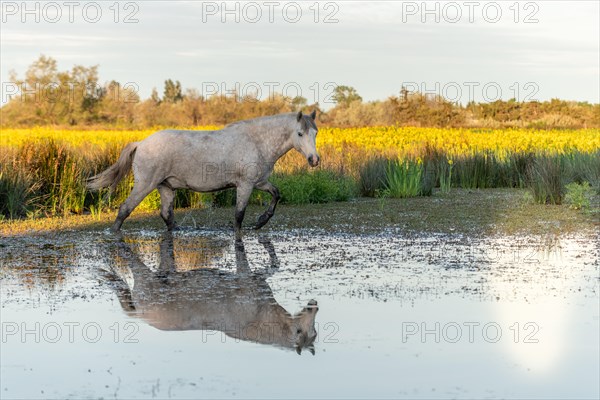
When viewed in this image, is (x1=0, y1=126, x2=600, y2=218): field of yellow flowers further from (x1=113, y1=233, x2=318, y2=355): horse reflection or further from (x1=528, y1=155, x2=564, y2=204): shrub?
(x1=113, y1=233, x2=318, y2=355): horse reflection

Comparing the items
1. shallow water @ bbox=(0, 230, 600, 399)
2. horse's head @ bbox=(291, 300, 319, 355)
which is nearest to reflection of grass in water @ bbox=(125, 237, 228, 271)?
shallow water @ bbox=(0, 230, 600, 399)

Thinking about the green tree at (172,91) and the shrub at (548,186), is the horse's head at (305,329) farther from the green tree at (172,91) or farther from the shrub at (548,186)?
the green tree at (172,91)

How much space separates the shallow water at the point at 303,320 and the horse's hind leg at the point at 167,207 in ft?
5.30

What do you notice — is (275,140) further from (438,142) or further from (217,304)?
(438,142)

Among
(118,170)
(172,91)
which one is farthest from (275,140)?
(172,91)

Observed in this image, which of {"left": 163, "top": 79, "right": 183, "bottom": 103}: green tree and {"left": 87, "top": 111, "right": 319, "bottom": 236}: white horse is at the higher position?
{"left": 163, "top": 79, "right": 183, "bottom": 103}: green tree

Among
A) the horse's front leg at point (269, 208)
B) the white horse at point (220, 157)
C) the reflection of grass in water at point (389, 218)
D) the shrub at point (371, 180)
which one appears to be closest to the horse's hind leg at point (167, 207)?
the white horse at point (220, 157)

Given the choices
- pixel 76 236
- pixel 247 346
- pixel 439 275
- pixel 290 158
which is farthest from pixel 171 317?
pixel 290 158

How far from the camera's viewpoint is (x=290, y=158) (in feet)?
68.8

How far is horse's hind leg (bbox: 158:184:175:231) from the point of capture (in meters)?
13.3

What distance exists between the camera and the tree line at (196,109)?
65.4 m

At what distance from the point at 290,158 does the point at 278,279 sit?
12031mm

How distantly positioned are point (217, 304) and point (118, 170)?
260 inches

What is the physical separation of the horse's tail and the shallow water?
2287 mm
